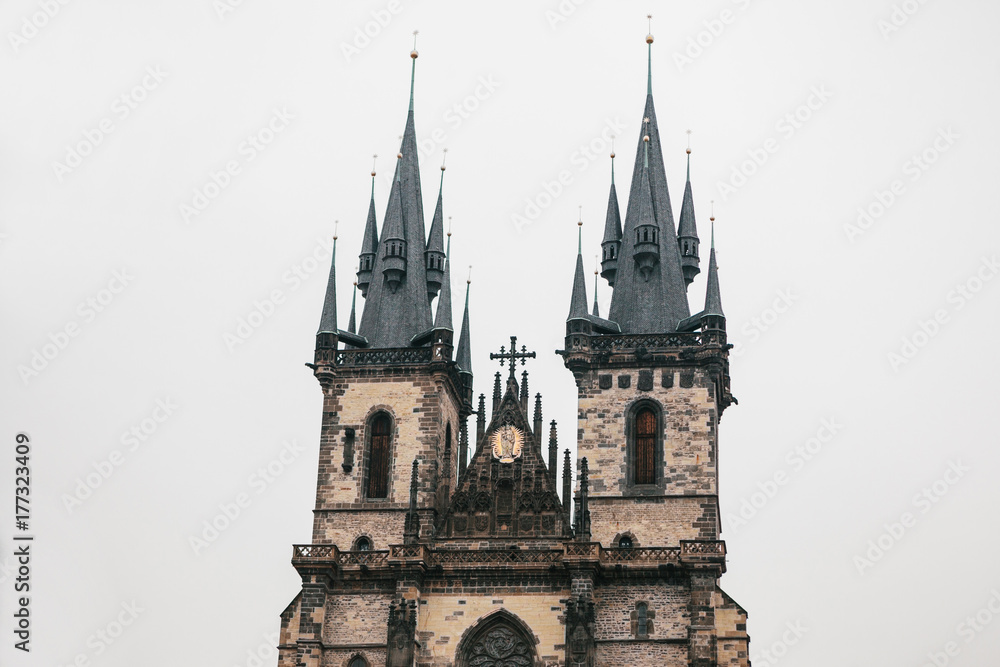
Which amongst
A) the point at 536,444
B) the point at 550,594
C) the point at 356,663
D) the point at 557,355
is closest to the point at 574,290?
the point at 557,355

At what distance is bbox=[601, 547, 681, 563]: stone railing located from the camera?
2013 inches

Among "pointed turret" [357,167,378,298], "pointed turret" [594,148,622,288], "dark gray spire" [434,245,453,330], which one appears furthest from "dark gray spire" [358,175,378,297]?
"pointed turret" [594,148,622,288]

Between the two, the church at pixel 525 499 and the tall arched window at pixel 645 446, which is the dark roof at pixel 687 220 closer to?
the church at pixel 525 499

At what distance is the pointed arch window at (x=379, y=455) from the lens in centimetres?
5428

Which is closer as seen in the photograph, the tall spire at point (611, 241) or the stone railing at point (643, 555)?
the stone railing at point (643, 555)

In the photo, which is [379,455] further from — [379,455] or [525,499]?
[525,499]

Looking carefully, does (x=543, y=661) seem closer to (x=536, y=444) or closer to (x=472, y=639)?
(x=472, y=639)

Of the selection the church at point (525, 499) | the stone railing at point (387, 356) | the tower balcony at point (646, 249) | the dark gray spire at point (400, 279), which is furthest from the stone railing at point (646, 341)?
the dark gray spire at point (400, 279)

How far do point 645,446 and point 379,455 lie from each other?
8.73m

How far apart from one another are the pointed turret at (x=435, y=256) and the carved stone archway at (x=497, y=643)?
1312 cm

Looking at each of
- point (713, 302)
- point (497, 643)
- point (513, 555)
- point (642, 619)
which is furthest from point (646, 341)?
point (497, 643)

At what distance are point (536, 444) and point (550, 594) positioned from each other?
16.5ft

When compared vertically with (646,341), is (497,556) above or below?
below

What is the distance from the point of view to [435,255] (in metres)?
60.1
